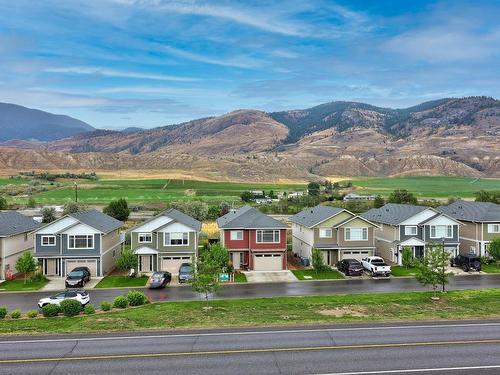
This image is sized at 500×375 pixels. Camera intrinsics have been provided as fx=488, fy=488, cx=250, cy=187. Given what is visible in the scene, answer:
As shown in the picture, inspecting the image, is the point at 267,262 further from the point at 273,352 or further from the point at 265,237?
the point at 273,352

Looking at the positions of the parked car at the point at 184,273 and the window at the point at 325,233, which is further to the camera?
the window at the point at 325,233

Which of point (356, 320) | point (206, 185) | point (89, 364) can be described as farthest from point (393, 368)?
point (206, 185)

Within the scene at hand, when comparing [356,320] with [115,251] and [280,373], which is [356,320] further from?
[115,251]

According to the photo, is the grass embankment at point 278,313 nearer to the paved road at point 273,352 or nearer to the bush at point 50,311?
the bush at point 50,311

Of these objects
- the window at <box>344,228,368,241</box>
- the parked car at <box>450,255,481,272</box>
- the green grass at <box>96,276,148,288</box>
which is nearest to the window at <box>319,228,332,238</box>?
the window at <box>344,228,368,241</box>

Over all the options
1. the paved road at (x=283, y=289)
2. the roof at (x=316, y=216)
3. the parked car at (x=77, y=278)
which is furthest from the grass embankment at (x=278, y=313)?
the roof at (x=316, y=216)

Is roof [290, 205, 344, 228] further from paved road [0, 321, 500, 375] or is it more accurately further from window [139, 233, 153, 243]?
paved road [0, 321, 500, 375]
